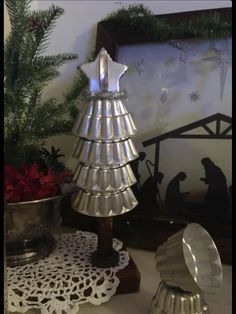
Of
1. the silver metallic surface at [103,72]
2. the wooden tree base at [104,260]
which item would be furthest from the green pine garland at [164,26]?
the wooden tree base at [104,260]

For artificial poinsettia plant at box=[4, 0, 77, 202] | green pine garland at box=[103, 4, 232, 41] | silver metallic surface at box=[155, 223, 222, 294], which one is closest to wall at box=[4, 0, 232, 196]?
green pine garland at box=[103, 4, 232, 41]

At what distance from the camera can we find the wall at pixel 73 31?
72 cm

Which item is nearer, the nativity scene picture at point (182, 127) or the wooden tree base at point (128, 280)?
the wooden tree base at point (128, 280)

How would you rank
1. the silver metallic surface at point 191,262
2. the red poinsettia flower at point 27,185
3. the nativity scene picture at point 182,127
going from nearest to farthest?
the silver metallic surface at point 191,262, the red poinsettia flower at point 27,185, the nativity scene picture at point 182,127

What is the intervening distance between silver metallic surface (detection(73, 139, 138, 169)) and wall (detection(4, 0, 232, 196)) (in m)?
0.30

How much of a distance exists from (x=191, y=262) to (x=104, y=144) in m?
0.18

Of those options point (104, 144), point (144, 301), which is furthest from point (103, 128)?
point (144, 301)

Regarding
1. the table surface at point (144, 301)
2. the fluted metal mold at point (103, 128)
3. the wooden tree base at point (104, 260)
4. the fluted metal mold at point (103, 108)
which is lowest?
the table surface at point (144, 301)

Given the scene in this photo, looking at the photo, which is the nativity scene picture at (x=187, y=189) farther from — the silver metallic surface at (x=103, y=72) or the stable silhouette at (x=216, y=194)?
the silver metallic surface at (x=103, y=72)

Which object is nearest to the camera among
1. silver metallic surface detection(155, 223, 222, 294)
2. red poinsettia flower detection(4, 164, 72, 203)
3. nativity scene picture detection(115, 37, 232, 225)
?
silver metallic surface detection(155, 223, 222, 294)

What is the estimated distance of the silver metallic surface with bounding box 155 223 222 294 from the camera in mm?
399

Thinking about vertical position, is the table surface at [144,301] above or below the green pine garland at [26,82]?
below

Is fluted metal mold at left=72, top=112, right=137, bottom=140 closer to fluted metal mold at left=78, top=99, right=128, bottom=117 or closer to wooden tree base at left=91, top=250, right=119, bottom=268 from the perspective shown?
fluted metal mold at left=78, top=99, right=128, bottom=117

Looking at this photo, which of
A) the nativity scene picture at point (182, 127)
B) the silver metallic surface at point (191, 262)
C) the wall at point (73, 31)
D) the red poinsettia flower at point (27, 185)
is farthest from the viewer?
the wall at point (73, 31)
